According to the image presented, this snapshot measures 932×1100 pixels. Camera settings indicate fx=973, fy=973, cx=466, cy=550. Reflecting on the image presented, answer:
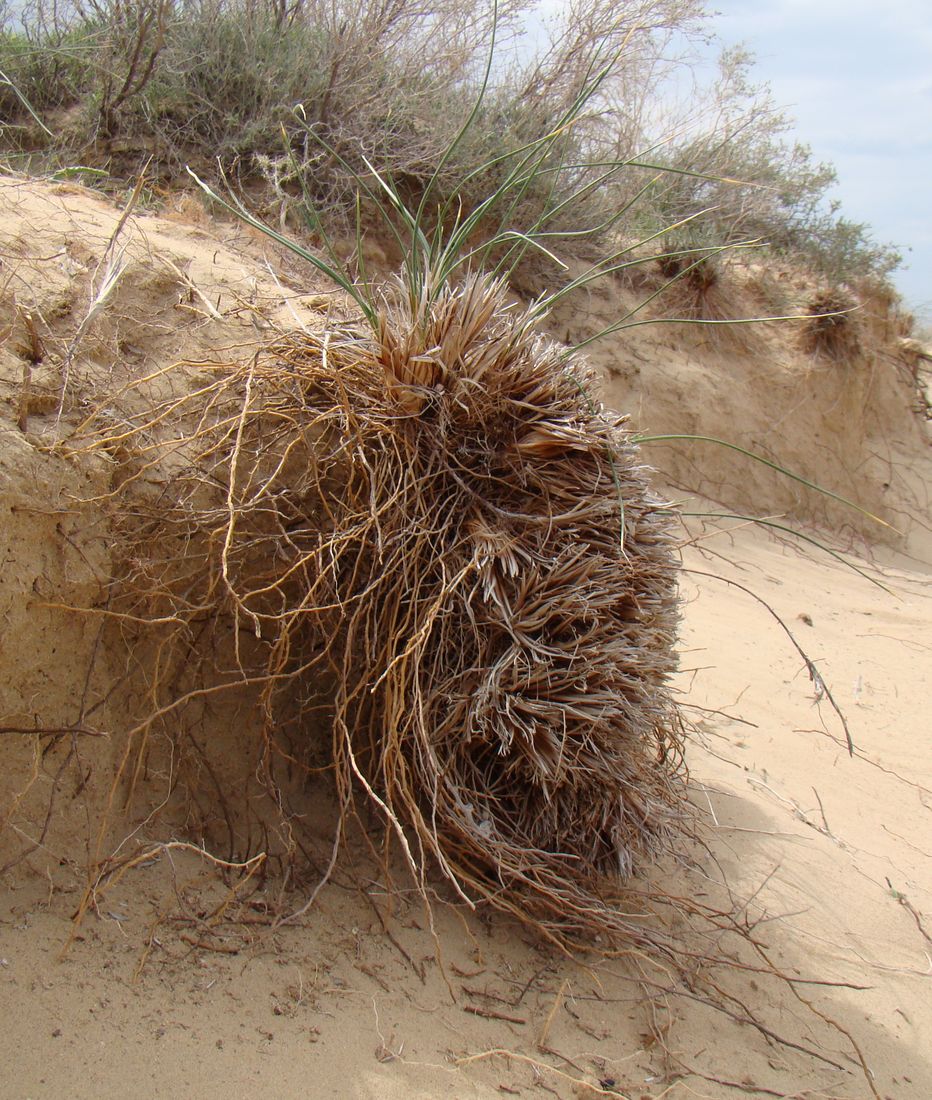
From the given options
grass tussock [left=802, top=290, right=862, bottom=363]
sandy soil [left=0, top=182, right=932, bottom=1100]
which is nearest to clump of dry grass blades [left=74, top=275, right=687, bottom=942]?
sandy soil [left=0, top=182, right=932, bottom=1100]

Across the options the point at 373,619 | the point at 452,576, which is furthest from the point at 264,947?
the point at 452,576

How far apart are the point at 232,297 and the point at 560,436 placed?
3.45ft

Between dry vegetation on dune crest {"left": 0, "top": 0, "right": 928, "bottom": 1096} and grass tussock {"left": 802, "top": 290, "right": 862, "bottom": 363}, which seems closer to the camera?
dry vegetation on dune crest {"left": 0, "top": 0, "right": 928, "bottom": 1096}

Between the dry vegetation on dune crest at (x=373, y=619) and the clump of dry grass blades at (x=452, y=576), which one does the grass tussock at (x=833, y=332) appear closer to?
the dry vegetation on dune crest at (x=373, y=619)

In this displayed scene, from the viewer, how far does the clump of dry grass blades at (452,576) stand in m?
2.27

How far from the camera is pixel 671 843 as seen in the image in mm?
2830

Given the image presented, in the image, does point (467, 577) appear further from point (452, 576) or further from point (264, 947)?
point (264, 947)

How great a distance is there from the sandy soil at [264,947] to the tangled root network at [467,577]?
0.70 feet

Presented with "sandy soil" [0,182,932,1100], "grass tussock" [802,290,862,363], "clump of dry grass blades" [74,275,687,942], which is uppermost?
"grass tussock" [802,290,862,363]

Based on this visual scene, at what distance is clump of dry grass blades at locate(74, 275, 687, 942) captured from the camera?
2.27 meters

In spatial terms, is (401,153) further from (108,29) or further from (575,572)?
(575,572)

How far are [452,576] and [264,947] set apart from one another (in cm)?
92

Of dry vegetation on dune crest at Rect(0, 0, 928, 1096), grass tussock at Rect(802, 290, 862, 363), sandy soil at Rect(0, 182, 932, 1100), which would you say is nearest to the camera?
sandy soil at Rect(0, 182, 932, 1100)

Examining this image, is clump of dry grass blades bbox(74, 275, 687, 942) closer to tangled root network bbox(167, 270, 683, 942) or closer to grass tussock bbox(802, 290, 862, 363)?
tangled root network bbox(167, 270, 683, 942)
